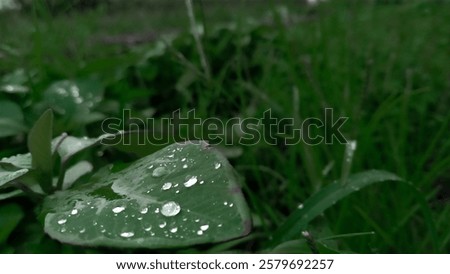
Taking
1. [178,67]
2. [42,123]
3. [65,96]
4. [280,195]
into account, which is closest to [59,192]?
[42,123]

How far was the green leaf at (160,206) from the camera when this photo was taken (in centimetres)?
32

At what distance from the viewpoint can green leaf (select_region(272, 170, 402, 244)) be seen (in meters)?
0.57

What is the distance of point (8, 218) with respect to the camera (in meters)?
0.49

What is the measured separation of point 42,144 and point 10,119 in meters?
0.22

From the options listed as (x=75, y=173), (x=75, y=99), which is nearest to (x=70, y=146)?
(x=75, y=173)

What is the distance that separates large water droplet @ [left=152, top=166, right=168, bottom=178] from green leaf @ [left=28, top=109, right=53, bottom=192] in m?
0.10

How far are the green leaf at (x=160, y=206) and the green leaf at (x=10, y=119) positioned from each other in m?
0.21

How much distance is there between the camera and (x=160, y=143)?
0.47m

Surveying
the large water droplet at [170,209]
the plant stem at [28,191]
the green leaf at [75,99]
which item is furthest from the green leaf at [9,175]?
the green leaf at [75,99]

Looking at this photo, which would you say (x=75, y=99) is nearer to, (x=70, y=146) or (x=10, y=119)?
(x=10, y=119)

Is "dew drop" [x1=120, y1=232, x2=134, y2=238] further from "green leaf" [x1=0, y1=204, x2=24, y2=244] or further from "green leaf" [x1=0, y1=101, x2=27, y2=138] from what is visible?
"green leaf" [x1=0, y1=101, x2=27, y2=138]

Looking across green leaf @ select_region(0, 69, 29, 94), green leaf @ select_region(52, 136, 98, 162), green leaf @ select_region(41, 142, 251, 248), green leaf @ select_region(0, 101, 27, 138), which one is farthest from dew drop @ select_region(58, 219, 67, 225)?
green leaf @ select_region(0, 69, 29, 94)

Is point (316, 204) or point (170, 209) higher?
point (170, 209)

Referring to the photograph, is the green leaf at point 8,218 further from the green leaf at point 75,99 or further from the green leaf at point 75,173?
the green leaf at point 75,99
